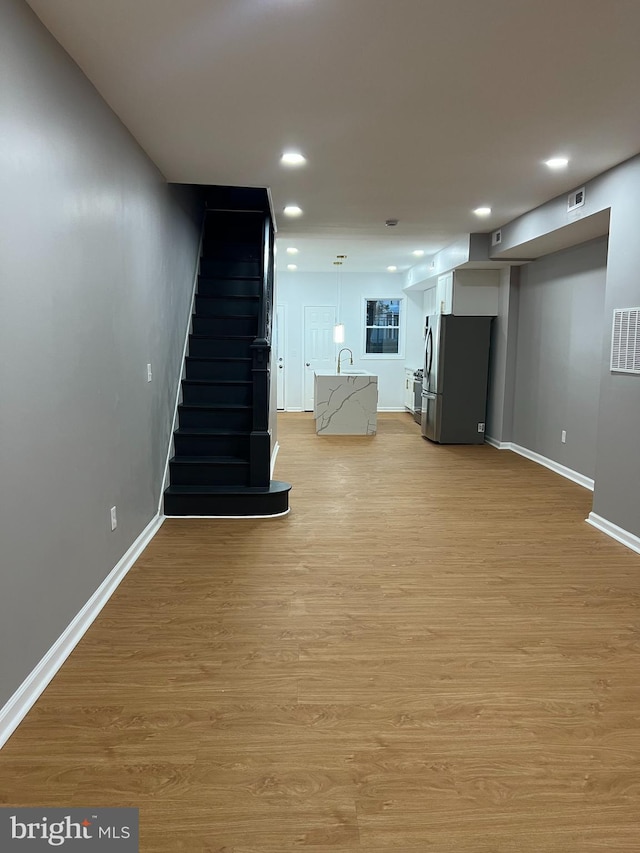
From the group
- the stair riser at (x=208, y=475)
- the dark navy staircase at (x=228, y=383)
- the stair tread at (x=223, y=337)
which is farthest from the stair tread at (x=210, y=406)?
the stair tread at (x=223, y=337)

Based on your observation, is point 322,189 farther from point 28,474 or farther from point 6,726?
point 6,726

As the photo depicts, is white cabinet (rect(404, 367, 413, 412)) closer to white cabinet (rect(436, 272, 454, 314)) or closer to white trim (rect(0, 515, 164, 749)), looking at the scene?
white cabinet (rect(436, 272, 454, 314))

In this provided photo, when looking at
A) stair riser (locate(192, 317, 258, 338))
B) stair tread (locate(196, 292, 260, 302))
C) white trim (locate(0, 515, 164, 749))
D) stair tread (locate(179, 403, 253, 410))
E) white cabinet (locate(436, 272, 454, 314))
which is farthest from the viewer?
white cabinet (locate(436, 272, 454, 314))

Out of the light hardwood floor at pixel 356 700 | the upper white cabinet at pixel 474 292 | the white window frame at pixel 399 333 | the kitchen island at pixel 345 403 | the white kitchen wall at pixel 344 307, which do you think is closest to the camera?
the light hardwood floor at pixel 356 700

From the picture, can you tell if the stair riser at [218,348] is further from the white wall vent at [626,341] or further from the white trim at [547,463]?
the white trim at [547,463]

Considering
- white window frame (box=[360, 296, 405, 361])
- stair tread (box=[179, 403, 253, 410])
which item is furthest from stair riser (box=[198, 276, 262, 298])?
white window frame (box=[360, 296, 405, 361])

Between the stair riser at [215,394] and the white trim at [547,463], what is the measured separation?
10.9 ft

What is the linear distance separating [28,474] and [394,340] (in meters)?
10.2

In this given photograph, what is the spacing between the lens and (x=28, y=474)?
2.16 metres

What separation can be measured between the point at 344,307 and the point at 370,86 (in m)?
8.78

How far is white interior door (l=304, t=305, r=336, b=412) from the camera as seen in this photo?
1156 cm

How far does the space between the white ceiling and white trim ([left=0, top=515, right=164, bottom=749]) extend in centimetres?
251

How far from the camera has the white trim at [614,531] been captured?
391cm

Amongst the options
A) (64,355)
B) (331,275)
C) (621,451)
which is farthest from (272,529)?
(331,275)
